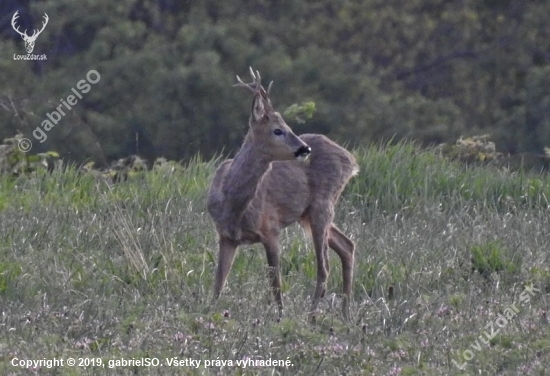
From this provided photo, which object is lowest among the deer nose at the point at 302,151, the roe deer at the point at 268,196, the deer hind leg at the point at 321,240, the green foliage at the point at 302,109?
the green foliage at the point at 302,109

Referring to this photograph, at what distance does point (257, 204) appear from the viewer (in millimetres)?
7137

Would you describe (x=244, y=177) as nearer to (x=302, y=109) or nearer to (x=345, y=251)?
(x=345, y=251)

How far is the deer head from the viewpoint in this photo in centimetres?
698

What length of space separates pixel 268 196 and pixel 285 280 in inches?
29.6

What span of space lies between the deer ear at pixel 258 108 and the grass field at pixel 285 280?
3.44ft

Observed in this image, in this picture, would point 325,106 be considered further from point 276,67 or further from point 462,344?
point 462,344

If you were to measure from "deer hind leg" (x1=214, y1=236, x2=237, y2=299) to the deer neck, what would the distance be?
21cm

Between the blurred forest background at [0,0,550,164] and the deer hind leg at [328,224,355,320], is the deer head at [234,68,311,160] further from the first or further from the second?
the blurred forest background at [0,0,550,164]

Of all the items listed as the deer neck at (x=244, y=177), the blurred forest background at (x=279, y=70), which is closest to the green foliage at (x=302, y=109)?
the deer neck at (x=244, y=177)

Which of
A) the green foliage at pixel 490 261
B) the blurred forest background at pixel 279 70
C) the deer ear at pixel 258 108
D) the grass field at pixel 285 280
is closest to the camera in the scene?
the grass field at pixel 285 280

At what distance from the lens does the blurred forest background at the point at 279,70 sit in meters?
18.0

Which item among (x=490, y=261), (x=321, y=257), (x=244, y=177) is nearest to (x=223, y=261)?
(x=244, y=177)

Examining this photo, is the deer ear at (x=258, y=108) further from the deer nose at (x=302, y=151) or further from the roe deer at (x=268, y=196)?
the deer nose at (x=302, y=151)

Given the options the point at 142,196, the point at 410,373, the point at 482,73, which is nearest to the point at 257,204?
the point at 410,373
